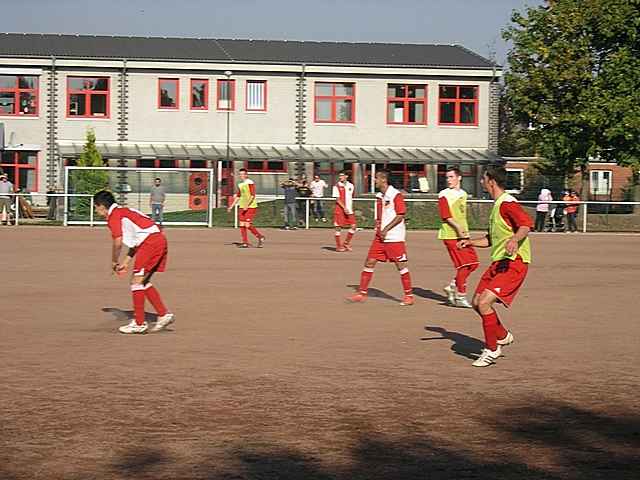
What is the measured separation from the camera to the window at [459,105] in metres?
57.3

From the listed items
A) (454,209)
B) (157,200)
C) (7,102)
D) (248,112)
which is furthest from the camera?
(248,112)

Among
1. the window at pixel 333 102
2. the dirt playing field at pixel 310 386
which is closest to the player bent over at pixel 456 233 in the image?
the dirt playing field at pixel 310 386

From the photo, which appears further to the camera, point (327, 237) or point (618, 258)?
point (327, 237)

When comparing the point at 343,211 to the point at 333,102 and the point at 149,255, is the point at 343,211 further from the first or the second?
the point at 333,102

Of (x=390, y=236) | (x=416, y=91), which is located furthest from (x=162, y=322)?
(x=416, y=91)

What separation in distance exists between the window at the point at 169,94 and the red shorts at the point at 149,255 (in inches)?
1689

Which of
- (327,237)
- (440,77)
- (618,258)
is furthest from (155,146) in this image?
(618,258)

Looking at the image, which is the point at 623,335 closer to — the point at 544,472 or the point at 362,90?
the point at 544,472

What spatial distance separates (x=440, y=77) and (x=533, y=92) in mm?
8768

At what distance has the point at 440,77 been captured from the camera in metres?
56.8

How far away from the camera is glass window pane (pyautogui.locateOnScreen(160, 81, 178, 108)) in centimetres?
5503

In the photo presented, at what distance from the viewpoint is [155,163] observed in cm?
5409

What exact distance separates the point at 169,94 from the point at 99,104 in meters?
3.18

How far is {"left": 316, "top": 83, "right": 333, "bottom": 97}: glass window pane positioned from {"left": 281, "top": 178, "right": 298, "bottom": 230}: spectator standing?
17300mm
